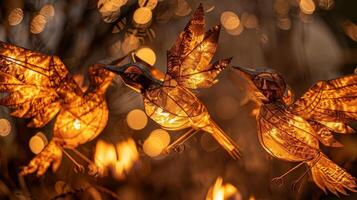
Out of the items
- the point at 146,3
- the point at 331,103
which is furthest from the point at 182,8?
the point at 331,103

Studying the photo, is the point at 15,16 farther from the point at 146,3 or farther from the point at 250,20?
the point at 250,20

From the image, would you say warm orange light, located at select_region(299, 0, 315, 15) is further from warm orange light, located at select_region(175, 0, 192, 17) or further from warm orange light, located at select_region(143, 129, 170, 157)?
warm orange light, located at select_region(143, 129, 170, 157)

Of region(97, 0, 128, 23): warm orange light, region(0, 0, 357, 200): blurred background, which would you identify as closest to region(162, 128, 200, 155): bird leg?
region(0, 0, 357, 200): blurred background

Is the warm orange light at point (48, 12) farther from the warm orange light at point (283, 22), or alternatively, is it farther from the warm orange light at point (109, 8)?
the warm orange light at point (283, 22)

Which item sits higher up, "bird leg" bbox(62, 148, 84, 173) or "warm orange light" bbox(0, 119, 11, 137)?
"warm orange light" bbox(0, 119, 11, 137)

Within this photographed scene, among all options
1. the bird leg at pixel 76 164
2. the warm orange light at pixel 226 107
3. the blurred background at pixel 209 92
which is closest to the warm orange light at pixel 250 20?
the blurred background at pixel 209 92
